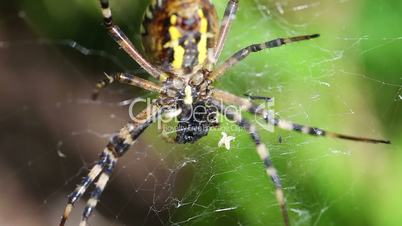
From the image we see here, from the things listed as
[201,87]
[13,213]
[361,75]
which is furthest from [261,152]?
[13,213]

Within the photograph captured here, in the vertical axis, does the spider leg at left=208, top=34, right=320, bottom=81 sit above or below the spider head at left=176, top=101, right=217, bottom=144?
above

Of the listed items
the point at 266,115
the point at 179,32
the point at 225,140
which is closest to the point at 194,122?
the point at 225,140

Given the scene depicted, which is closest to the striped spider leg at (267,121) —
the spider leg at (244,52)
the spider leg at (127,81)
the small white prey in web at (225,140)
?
the spider leg at (244,52)

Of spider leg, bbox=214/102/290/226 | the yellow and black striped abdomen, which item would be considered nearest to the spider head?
spider leg, bbox=214/102/290/226

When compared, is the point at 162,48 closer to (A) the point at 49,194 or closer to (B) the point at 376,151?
(B) the point at 376,151

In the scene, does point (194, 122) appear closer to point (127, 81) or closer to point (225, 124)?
point (225, 124)

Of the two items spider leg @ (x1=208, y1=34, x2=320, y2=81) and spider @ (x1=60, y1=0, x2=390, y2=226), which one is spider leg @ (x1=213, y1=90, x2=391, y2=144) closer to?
spider @ (x1=60, y1=0, x2=390, y2=226)
